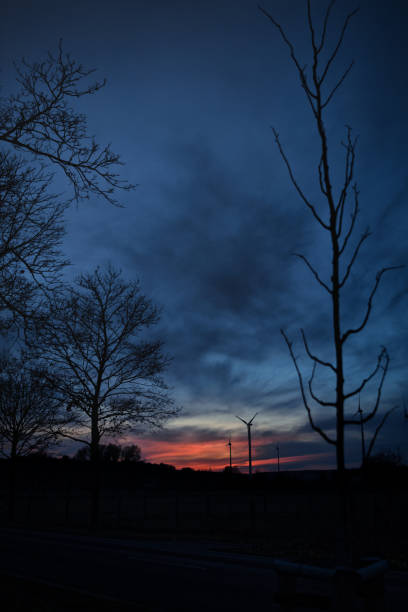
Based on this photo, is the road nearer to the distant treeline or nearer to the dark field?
the dark field

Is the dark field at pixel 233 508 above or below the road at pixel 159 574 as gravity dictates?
below

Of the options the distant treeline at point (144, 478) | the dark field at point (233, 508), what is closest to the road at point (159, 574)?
the dark field at point (233, 508)

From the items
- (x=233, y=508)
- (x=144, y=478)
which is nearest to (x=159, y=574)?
(x=233, y=508)

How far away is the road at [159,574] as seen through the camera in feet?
29.5

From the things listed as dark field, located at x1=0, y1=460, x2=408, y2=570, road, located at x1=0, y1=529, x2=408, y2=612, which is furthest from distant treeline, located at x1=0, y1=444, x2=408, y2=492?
road, located at x1=0, y1=529, x2=408, y2=612

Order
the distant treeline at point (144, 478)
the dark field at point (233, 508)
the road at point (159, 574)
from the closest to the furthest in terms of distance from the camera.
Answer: the road at point (159, 574), the dark field at point (233, 508), the distant treeline at point (144, 478)

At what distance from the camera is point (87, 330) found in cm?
2500

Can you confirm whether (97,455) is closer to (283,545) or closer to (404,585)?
(283,545)

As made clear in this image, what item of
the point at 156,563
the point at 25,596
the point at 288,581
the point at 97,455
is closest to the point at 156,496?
the point at 97,455

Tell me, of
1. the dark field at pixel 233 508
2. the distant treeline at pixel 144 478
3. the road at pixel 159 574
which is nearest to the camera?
the road at pixel 159 574

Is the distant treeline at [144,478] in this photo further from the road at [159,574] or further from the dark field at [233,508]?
the road at [159,574]

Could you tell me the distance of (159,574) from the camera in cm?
1185

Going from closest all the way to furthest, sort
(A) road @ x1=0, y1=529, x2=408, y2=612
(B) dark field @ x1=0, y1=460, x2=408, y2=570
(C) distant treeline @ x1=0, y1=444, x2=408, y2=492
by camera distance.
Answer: (A) road @ x1=0, y1=529, x2=408, y2=612 → (B) dark field @ x1=0, y1=460, x2=408, y2=570 → (C) distant treeline @ x1=0, y1=444, x2=408, y2=492

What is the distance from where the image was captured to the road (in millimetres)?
9000
